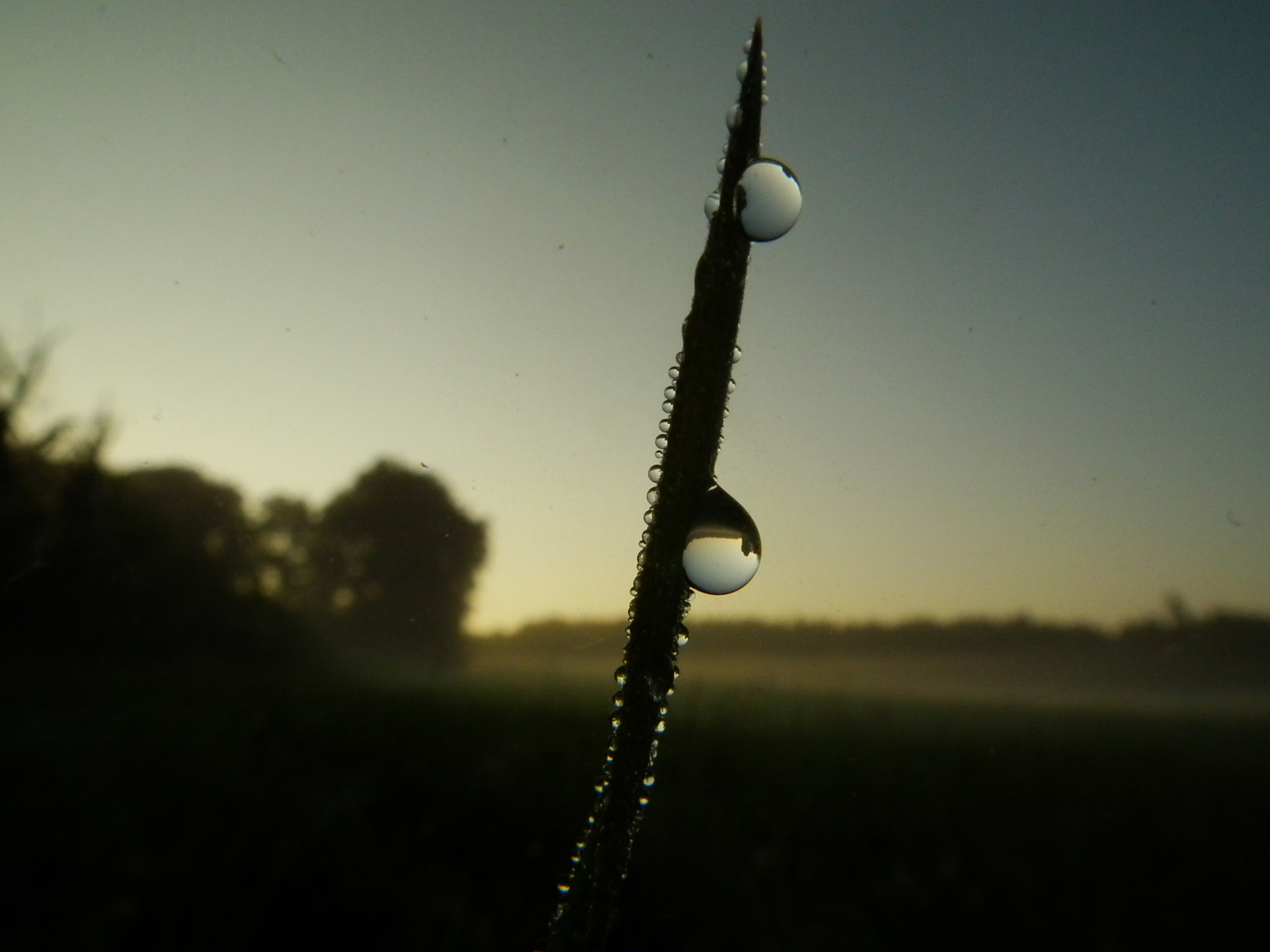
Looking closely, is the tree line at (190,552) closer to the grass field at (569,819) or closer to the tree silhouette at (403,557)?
the tree silhouette at (403,557)

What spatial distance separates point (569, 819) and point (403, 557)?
4.35 m

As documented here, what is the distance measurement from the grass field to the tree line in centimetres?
91

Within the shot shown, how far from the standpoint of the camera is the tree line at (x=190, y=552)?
2.09 metres

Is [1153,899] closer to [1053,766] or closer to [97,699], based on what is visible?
[1053,766]

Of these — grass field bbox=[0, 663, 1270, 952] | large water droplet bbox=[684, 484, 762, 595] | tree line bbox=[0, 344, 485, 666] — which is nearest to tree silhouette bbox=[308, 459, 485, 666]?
tree line bbox=[0, 344, 485, 666]

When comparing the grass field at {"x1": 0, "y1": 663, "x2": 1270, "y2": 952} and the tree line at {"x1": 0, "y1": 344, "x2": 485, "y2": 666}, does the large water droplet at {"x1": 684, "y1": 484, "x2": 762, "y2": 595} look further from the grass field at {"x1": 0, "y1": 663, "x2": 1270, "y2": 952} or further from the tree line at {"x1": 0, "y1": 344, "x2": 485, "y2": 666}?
the grass field at {"x1": 0, "y1": 663, "x2": 1270, "y2": 952}

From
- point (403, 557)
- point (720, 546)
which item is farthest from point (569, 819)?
point (720, 546)

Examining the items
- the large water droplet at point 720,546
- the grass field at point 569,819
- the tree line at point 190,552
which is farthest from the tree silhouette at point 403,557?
the grass field at point 569,819

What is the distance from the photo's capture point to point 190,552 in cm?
376

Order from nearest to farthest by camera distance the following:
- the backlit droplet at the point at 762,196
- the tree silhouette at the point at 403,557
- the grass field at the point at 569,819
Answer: the backlit droplet at the point at 762,196 < the tree silhouette at the point at 403,557 < the grass field at the point at 569,819

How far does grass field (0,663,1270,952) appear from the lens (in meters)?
4.25

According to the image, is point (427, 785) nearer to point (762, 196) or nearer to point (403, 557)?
point (403, 557)

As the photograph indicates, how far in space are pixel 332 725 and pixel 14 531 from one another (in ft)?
14.2

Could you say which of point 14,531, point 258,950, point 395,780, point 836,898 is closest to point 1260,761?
point 836,898
